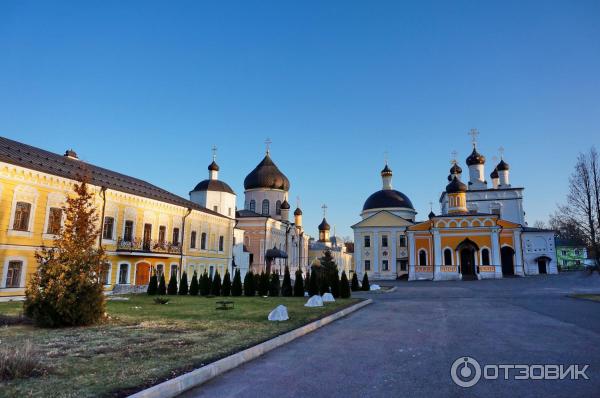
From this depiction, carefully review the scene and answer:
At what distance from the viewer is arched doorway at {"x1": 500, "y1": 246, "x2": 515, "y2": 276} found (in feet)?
147

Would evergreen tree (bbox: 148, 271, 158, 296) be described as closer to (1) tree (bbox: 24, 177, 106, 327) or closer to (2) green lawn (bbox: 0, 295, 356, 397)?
(2) green lawn (bbox: 0, 295, 356, 397)

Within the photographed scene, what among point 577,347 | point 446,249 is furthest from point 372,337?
point 446,249

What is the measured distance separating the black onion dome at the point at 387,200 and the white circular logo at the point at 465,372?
Answer: 53.6 meters

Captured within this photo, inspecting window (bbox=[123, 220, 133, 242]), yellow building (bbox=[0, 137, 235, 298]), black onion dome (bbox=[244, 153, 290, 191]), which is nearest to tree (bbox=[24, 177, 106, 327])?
yellow building (bbox=[0, 137, 235, 298])

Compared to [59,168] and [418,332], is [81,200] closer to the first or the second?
[418,332]

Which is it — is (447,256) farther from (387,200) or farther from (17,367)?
(17,367)

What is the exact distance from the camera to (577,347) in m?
7.68

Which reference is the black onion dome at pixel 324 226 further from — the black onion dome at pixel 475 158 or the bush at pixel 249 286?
the bush at pixel 249 286

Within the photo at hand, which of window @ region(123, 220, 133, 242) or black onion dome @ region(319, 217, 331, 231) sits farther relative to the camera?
black onion dome @ region(319, 217, 331, 231)

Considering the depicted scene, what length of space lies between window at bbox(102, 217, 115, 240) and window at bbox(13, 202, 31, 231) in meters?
4.54

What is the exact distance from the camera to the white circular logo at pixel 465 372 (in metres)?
5.62

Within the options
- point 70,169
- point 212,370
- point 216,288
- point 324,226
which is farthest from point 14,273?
point 324,226

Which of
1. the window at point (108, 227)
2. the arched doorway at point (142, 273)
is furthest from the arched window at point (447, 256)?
the window at point (108, 227)

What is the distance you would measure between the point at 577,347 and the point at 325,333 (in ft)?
16.8
